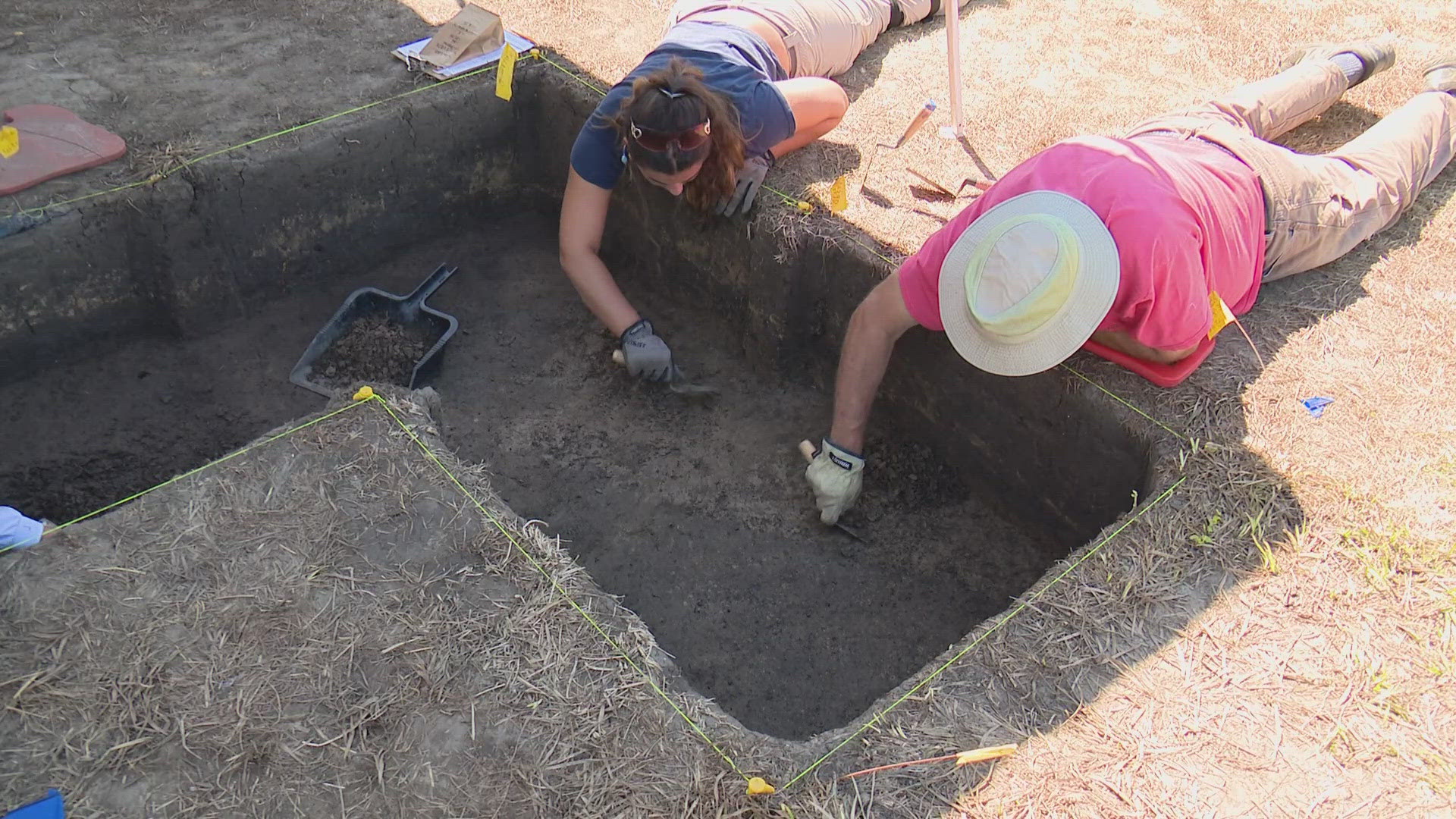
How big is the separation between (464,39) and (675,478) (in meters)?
1.97

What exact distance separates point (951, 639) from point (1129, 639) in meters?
0.84

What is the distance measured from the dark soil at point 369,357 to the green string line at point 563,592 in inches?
37.7

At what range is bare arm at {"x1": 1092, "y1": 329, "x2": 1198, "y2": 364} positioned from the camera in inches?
97.3

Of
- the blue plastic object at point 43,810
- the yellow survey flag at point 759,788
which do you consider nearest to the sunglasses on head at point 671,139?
the yellow survey flag at point 759,788

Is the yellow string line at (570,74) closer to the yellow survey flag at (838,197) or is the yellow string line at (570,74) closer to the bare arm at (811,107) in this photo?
the bare arm at (811,107)

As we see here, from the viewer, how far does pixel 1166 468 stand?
93.7 inches

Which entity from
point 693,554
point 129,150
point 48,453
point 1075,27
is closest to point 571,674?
point 693,554

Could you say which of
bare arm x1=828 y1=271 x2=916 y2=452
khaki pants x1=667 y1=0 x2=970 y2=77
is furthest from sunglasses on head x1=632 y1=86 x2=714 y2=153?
khaki pants x1=667 y1=0 x2=970 y2=77

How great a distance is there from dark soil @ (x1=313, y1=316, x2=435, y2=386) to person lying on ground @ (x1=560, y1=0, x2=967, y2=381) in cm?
69

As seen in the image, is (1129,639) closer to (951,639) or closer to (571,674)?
(951,639)

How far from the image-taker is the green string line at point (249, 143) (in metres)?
3.06

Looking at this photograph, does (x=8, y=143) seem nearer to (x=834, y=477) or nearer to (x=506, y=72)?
(x=506, y=72)

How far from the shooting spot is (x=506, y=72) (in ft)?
12.1

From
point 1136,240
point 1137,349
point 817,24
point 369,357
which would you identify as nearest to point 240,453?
point 369,357
